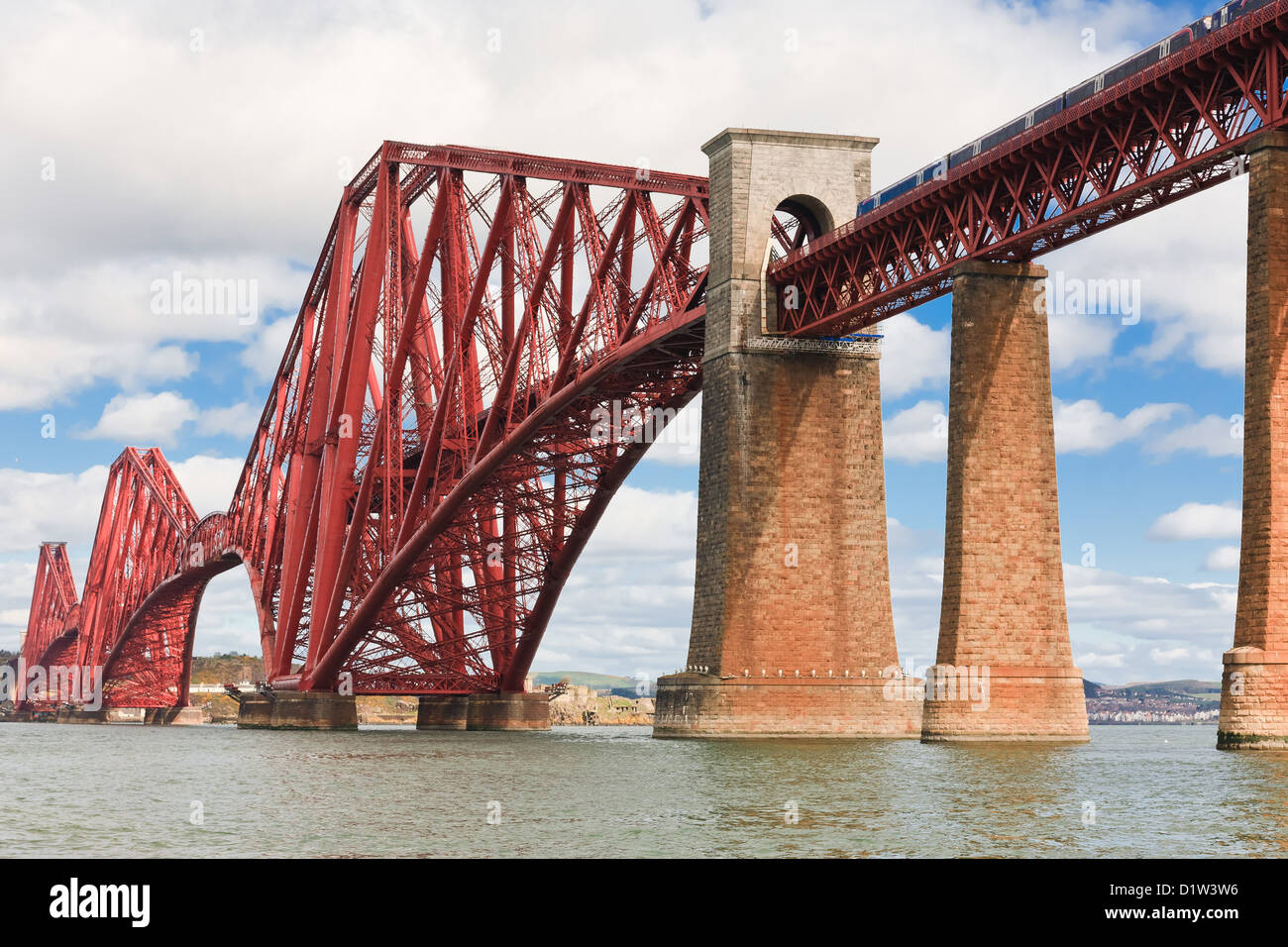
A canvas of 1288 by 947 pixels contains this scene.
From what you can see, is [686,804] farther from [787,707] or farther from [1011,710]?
[787,707]

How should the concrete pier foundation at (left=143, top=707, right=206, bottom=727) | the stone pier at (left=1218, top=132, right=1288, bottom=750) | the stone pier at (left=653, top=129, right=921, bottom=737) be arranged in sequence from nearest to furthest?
the stone pier at (left=1218, top=132, right=1288, bottom=750)
the stone pier at (left=653, top=129, right=921, bottom=737)
the concrete pier foundation at (left=143, top=707, right=206, bottom=727)

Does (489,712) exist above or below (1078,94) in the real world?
below

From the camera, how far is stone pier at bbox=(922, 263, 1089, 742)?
43.5 metres

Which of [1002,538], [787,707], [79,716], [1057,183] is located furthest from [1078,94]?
[79,716]

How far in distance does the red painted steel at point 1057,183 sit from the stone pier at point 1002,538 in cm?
217

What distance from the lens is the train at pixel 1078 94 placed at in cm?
3662

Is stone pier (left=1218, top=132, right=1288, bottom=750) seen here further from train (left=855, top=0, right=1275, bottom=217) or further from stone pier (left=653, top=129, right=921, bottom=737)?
stone pier (left=653, top=129, right=921, bottom=737)

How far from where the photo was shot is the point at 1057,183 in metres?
43.0

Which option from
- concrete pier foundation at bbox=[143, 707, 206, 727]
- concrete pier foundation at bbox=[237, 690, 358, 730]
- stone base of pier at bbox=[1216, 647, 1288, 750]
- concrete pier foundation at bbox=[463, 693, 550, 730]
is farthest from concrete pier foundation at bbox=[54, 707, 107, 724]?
stone base of pier at bbox=[1216, 647, 1288, 750]

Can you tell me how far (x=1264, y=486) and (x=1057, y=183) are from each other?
498 inches

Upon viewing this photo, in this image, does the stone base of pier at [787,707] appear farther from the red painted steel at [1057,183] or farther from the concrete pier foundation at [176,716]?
the concrete pier foundation at [176,716]

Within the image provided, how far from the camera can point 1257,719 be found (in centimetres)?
3306

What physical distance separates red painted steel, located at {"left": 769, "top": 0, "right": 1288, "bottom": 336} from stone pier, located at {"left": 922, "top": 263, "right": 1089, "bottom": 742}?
85.3 inches
